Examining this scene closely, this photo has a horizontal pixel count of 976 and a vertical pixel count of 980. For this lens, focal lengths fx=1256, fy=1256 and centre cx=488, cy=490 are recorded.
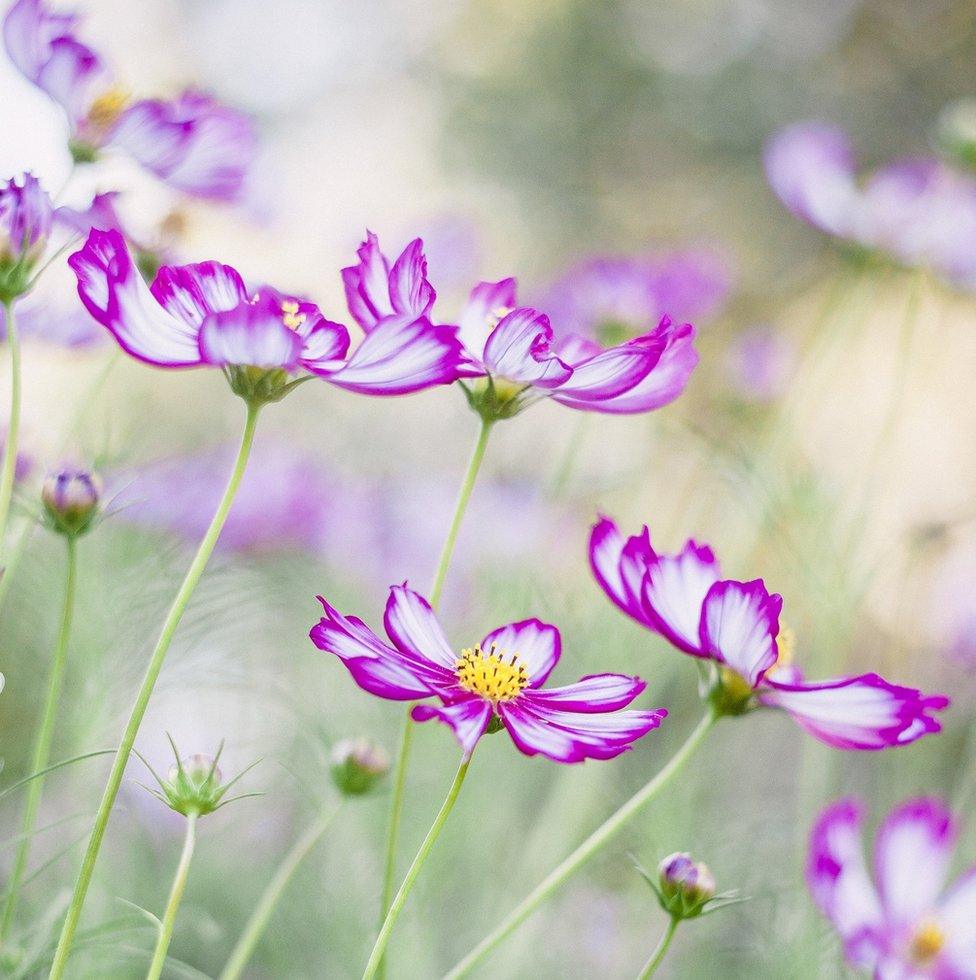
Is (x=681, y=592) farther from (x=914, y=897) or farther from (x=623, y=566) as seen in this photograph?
(x=914, y=897)

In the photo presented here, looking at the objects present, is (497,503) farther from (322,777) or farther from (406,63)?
(406,63)

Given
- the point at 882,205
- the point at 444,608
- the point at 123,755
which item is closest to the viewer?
the point at 123,755

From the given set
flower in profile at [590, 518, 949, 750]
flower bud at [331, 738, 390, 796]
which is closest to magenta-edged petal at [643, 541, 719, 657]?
flower in profile at [590, 518, 949, 750]

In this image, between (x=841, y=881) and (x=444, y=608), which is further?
(x=444, y=608)

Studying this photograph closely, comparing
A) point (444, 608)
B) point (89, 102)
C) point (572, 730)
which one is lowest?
point (444, 608)

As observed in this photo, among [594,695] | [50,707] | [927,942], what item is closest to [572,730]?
[594,695]

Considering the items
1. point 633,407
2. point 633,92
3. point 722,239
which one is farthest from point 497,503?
point 633,92

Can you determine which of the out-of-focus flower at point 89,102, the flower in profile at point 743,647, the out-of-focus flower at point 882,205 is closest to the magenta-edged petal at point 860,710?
the flower in profile at point 743,647

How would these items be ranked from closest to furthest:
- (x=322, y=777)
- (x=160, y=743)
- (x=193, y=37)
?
(x=322, y=777) < (x=160, y=743) < (x=193, y=37)
